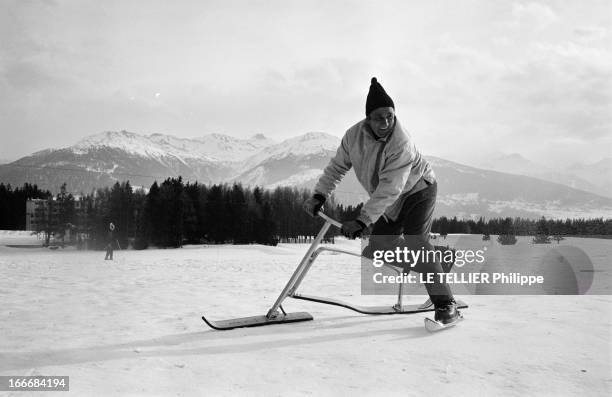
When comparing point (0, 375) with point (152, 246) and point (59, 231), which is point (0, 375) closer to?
point (152, 246)

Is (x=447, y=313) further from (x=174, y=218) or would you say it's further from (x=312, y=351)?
(x=174, y=218)

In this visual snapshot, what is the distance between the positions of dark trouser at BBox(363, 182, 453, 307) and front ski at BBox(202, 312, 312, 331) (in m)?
0.97

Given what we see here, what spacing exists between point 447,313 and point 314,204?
167 centimetres

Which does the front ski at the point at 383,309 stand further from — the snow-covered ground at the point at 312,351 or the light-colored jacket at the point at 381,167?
the light-colored jacket at the point at 381,167

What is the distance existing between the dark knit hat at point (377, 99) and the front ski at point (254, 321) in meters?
2.21

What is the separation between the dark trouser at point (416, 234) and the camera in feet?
14.1

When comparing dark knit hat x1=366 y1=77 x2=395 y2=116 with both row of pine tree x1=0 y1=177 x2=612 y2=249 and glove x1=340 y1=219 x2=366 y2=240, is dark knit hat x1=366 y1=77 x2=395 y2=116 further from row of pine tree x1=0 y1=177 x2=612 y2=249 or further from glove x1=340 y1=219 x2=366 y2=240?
row of pine tree x1=0 y1=177 x2=612 y2=249

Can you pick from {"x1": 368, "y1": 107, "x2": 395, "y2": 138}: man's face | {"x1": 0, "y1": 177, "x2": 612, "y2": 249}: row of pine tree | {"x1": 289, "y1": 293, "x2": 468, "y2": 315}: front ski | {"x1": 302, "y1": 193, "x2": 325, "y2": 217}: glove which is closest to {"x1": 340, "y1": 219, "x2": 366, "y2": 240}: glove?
{"x1": 302, "y1": 193, "x2": 325, "y2": 217}: glove

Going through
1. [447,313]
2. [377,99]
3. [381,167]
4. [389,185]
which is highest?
[377,99]

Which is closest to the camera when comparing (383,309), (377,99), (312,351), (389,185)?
(312,351)

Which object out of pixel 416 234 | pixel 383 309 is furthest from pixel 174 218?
pixel 416 234

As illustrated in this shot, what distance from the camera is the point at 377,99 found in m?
4.12

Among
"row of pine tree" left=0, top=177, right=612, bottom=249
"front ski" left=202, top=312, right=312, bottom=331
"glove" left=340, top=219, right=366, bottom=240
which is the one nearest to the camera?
"glove" left=340, top=219, right=366, bottom=240

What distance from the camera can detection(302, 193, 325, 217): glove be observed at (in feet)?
15.0
